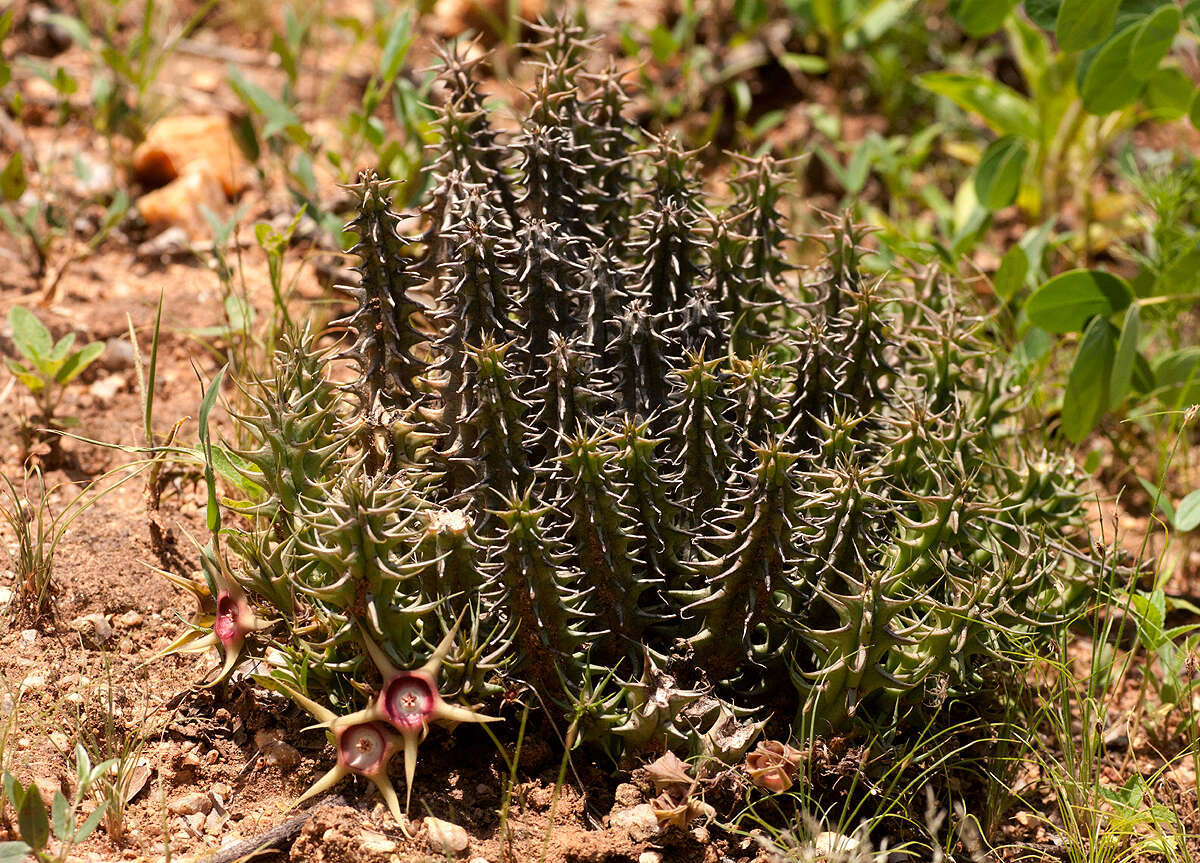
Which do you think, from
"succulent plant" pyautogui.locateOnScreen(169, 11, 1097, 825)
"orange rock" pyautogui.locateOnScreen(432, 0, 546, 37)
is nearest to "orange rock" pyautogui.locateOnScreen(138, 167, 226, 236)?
"orange rock" pyautogui.locateOnScreen(432, 0, 546, 37)

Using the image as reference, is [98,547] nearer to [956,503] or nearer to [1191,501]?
[956,503]

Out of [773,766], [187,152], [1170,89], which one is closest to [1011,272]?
[1170,89]

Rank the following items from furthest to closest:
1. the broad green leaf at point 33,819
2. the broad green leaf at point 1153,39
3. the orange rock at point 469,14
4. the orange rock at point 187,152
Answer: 1. the orange rock at point 469,14
2. the orange rock at point 187,152
3. the broad green leaf at point 1153,39
4. the broad green leaf at point 33,819

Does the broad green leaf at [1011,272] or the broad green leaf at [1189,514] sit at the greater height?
the broad green leaf at [1011,272]

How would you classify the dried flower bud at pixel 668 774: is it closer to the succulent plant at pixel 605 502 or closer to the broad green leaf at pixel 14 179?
the succulent plant at pixel 605 502

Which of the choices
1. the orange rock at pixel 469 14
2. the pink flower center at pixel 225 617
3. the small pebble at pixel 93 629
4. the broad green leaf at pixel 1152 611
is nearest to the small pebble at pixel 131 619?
the small pebble at pixel 93 629
